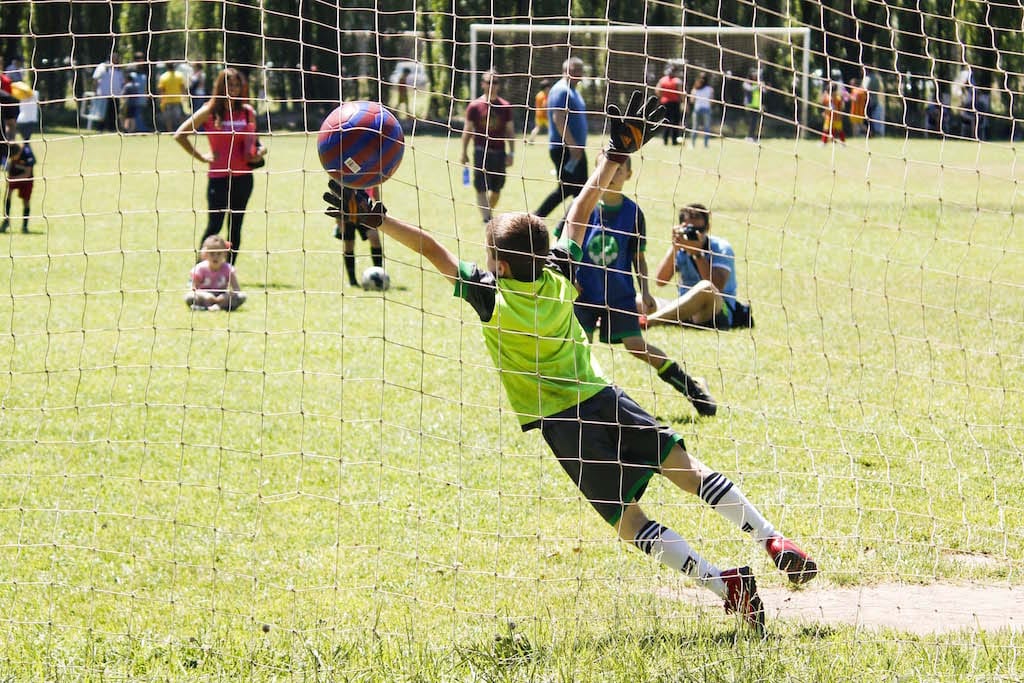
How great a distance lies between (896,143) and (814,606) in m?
28.8

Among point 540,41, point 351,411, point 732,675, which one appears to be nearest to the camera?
point 732,675

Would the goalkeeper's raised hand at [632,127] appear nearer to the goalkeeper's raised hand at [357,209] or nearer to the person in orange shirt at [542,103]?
the goalkeeper's raised hand at [357,209]

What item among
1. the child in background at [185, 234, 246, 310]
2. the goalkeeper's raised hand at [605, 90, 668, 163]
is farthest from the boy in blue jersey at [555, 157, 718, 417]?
the child in background at [185, 234, 246, 310]

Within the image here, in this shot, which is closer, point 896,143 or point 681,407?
point 681,407

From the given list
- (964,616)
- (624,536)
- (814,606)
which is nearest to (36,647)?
(624,536)

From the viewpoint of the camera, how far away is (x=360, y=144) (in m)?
4.73

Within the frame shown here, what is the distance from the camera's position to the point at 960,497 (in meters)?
5.70

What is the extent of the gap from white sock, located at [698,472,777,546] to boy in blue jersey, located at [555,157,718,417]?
2520 millimetres

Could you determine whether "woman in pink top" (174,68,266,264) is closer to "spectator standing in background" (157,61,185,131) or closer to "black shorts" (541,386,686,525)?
"black shorts" (541,386,686,525)

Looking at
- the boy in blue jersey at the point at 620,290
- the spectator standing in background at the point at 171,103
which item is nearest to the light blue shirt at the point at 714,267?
the boy in blue jersey at the point at 620,290

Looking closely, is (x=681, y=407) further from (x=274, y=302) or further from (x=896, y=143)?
(x=896, y=143)

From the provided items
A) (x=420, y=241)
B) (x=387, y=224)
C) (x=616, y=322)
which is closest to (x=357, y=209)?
(x=387, y=224)

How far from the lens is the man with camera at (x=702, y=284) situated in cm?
884

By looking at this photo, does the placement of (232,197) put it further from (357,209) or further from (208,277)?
(357,209)
